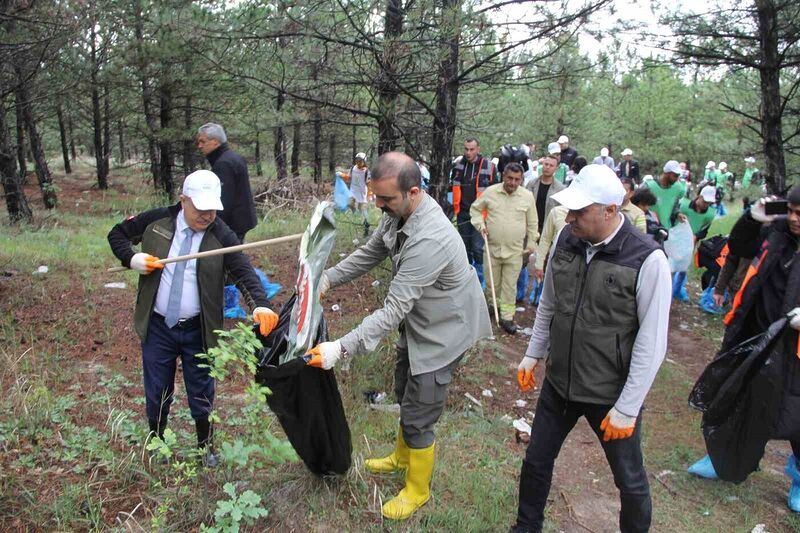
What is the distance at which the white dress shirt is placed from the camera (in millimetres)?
3242

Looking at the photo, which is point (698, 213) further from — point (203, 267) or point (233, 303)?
point (203, 267)

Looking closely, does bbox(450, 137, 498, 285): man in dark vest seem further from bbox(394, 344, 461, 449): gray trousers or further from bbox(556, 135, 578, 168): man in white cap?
bbox(394, 344, 461, 449): gray trousers

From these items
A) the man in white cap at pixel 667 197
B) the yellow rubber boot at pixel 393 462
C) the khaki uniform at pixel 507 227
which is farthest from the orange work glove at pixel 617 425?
the man in white cap at pixel 667 197

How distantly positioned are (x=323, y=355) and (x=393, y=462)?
1.13 m

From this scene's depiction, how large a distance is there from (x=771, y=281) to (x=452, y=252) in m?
2.06

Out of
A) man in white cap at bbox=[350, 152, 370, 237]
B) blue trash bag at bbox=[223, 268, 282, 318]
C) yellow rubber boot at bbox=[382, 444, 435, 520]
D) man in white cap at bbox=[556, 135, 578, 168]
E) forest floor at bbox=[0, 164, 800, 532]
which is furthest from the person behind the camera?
man in white cap at bbox=[350, 152, 370, 237]

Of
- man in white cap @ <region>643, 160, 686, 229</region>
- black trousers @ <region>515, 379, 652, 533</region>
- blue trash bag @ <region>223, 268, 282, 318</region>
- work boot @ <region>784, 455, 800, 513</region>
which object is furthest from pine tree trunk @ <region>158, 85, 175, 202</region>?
work boot @ <region>784, 455, 800, 513</region>

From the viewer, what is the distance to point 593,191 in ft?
8.08

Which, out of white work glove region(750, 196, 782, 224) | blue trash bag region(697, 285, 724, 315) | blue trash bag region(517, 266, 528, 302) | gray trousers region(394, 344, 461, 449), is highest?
white work glove region(750, 196, 782, 224)

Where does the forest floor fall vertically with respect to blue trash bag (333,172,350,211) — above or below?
below

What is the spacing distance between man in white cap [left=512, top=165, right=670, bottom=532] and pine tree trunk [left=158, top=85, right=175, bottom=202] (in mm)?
11899

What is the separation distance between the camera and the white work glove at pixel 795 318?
3123 millimetres

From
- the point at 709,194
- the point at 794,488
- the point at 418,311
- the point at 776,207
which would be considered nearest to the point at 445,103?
the point at 776,207

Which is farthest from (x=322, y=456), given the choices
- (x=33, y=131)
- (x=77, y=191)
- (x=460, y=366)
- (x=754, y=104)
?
(x=77, y=191)
